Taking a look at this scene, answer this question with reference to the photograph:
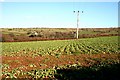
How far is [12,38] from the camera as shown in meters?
65.7

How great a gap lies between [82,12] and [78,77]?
49227 millimetres

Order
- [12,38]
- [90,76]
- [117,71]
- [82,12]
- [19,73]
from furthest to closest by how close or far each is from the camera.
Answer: [12,38]
[82,12]
[19,73]
[117,71]
[90,76]

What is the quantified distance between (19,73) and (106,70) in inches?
195

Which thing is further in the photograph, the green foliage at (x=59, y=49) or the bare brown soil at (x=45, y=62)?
the green foliage at (x=59, y=49)

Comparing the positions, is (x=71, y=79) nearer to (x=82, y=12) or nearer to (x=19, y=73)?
(x=19, y=73)

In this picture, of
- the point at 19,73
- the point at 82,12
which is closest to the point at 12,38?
the point at 82,12

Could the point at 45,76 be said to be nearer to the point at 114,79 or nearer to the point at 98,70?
the point at 98,70

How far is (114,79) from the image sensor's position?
10.7 metres

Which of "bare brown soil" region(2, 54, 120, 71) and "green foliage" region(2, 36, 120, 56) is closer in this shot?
"bare brown soil" region(2, 54, 120, 71)

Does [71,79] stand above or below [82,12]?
below

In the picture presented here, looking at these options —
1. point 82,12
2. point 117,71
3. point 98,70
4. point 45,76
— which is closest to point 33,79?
point 45,76

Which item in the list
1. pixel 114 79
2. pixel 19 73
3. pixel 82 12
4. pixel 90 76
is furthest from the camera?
pixel 82 12

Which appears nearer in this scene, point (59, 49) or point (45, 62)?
point (45, 62)

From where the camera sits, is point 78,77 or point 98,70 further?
point 98,70
